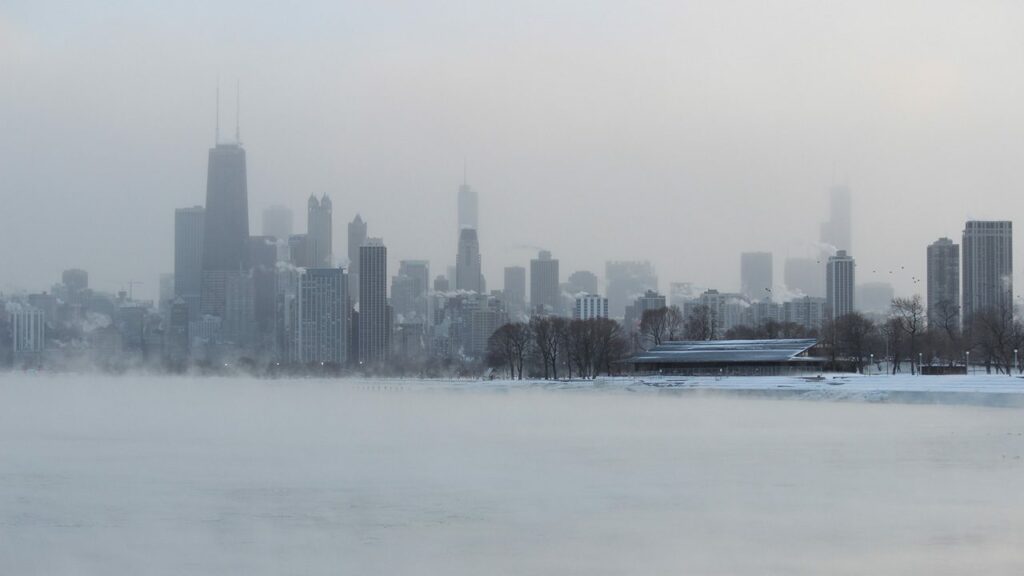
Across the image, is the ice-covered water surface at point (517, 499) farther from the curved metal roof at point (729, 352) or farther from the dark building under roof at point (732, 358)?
the curved metal roof at point (729, 352)

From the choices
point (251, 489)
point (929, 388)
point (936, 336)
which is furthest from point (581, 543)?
point (936, 336)

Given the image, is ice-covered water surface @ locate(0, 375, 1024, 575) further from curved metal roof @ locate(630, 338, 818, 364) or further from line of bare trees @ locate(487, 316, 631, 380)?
line of bare trees @ locate(487, 316, 631, 380)

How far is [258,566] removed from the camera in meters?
23.5

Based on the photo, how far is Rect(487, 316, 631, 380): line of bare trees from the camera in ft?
527

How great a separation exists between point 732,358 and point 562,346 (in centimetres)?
2924

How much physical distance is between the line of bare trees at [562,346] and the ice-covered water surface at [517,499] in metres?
101

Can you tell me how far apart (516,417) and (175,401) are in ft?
116

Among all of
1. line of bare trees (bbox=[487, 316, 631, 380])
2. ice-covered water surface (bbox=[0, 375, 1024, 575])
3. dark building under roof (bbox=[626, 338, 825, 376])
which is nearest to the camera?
ice-covered water surface (bbox=[0, 375, 1024, 575])

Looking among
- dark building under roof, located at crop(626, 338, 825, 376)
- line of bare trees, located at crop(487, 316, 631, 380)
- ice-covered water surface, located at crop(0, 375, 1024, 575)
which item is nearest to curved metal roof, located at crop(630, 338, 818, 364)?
dark building under roof, located at crop(626, 338, 825, 376)

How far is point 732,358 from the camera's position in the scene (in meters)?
146

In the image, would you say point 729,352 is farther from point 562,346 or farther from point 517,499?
point 517,499

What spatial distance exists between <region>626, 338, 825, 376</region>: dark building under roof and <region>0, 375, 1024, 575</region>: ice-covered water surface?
80.7 metres

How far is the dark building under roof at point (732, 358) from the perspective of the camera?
5502 inches

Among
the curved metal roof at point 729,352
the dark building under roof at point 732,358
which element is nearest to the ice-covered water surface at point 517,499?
the dark building under roof at point 732,358
